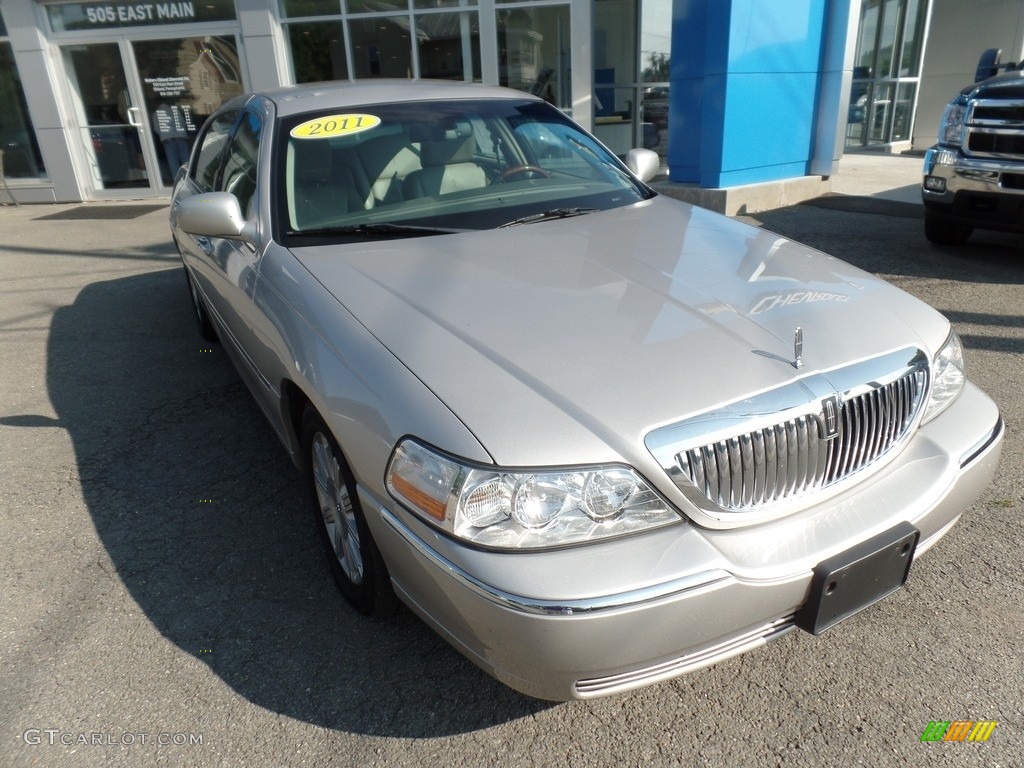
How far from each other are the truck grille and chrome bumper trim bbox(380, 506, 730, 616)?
568cm

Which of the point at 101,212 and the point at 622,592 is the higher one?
the point at 622,592

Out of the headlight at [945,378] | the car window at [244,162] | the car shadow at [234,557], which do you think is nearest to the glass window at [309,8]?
the car shadow at [234,557]

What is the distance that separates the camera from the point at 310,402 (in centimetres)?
246

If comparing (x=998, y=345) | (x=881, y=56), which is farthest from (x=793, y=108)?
(x=881, y=56)

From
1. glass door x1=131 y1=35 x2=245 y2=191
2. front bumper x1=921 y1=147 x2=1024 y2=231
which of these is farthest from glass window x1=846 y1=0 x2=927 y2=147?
glass door x1=131 y1=35 x2=245 y2=191

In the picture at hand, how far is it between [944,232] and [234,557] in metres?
6.63

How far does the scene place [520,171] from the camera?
3.45 m

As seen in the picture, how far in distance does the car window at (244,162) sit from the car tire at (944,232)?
18.8ft

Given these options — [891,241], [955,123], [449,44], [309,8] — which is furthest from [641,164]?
[309,8]

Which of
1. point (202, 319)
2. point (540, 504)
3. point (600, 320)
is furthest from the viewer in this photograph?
point (202, 319)

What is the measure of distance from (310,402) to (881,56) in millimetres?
15987

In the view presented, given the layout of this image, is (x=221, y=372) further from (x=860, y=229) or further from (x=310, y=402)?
(x=860, y=229)

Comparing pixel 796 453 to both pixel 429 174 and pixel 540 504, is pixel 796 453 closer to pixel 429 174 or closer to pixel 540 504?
pixel 540 504

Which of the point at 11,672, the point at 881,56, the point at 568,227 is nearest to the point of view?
the point at 11,672
